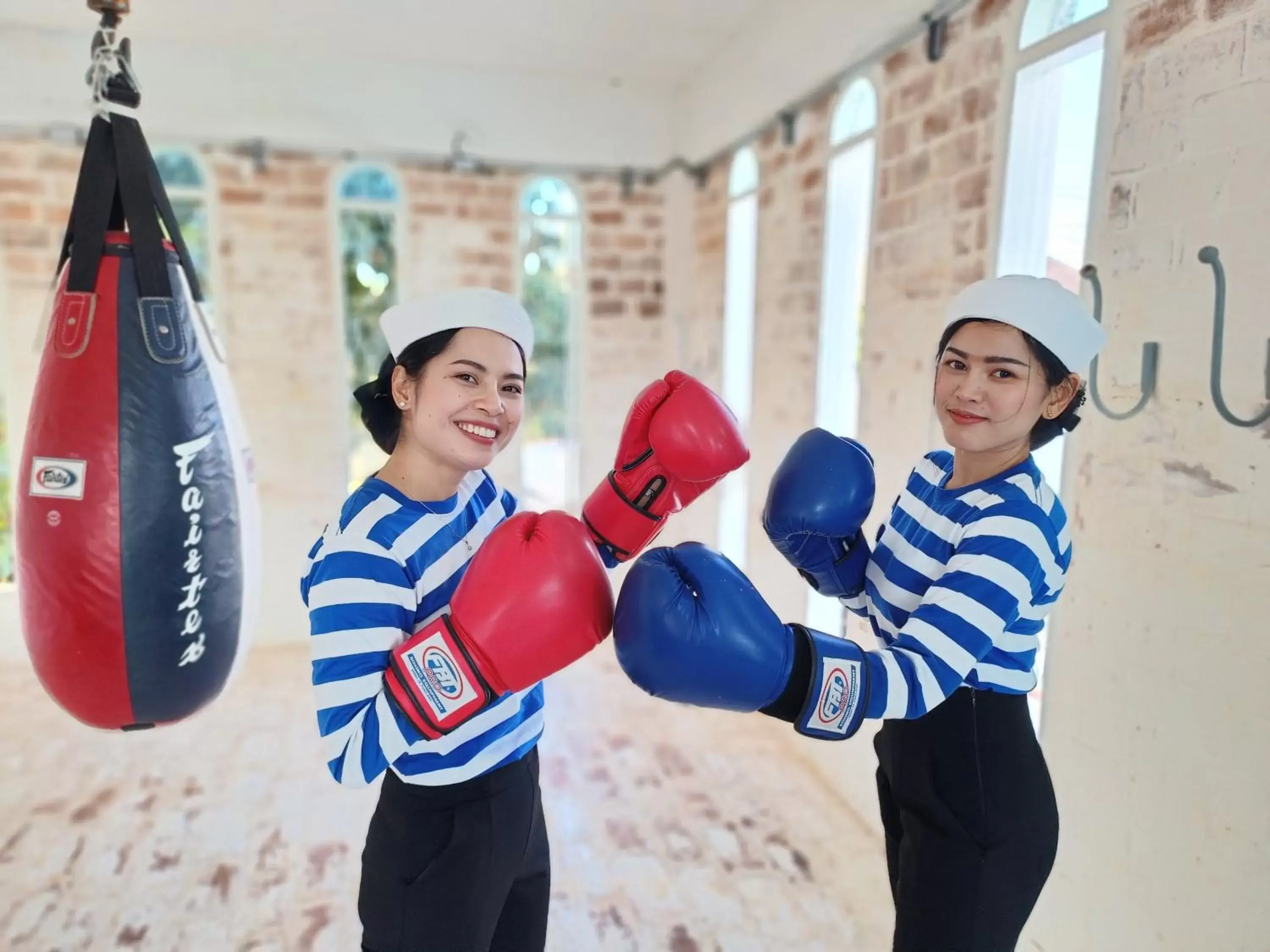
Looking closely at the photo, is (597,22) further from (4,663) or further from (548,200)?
(4,663)

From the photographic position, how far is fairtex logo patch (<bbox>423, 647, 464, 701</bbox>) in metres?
1.05

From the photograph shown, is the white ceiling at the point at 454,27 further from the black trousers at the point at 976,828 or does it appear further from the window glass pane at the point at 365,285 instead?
the black trousers at the point at 976,828

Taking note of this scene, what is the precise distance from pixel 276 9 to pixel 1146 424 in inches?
137

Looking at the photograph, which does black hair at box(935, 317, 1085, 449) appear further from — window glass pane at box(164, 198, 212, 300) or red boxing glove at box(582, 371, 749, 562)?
window glass pane at box(164, 198, 212, 300)

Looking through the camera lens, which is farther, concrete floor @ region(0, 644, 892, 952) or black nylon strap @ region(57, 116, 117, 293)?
concrete floor @ region(0, 644, 892, 952)

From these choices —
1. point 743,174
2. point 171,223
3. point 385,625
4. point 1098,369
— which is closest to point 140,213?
point 171,223

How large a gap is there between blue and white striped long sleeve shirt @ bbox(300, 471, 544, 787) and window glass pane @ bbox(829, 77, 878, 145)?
7.17 ft

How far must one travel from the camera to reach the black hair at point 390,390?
Answer: 1275 mm

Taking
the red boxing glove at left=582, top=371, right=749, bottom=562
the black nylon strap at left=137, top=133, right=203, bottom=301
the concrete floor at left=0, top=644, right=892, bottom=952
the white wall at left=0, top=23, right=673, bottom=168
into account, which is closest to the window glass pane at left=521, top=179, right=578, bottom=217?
the white wall at left=0, top=23, right=673, bottom=168

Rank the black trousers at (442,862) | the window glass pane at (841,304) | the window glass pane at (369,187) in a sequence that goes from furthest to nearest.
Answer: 1. the window glass pane at (369,187)
2. the window glass pane at (841,304)
3. the black trousers at (442,862)

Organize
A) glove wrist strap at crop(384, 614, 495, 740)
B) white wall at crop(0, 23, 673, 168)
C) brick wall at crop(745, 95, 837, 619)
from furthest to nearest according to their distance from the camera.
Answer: white wall at crop(0, 23, 673, 168) → brick wall at crop(745, 95, 837, 619) → glove wrist strap at crop(384, 614, 495, 740)

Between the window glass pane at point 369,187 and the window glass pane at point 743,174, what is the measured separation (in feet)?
5.51

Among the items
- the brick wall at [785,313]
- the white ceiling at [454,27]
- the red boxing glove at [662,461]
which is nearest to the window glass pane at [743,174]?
the brick wall at [785,313]

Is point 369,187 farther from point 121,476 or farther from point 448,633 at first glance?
point 448,633
